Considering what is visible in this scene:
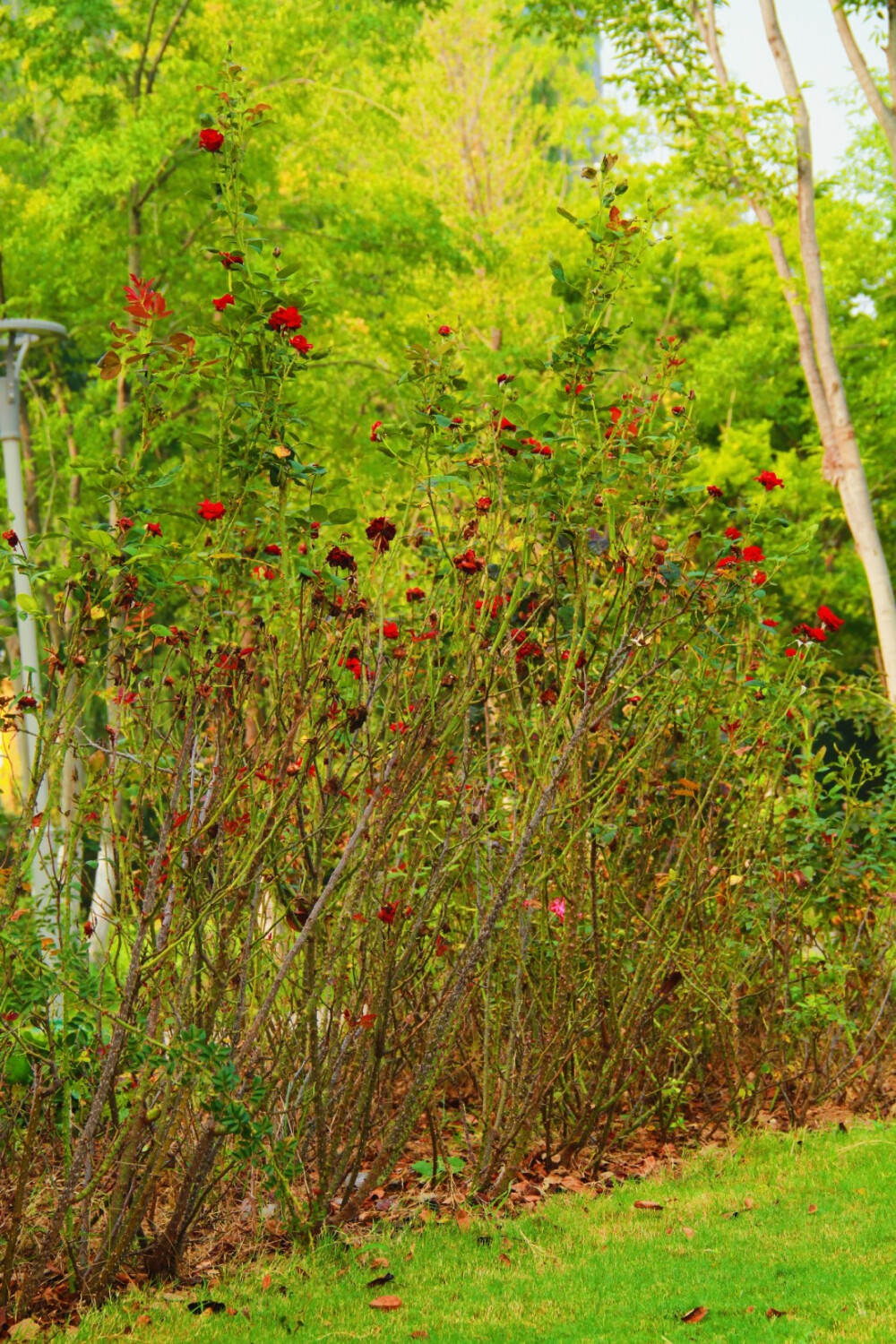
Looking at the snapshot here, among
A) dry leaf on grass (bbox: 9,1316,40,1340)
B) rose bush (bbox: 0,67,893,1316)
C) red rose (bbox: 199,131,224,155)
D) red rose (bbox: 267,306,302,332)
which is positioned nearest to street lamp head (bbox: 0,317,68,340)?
rose bush (bbox: 0,67,893,1316)

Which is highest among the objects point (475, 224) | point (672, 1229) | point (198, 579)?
point (475, 224)

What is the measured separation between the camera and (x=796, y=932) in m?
6.34

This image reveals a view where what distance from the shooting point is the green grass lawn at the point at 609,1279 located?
11.7 ft

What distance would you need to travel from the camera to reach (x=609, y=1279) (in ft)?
13.0

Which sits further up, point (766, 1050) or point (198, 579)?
point (198, 579)

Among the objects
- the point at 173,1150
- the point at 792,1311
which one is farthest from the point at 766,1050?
the point at 173,1150

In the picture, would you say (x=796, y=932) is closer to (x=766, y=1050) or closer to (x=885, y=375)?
(x=766, y=1050)

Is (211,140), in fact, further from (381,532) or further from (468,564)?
(468,564)

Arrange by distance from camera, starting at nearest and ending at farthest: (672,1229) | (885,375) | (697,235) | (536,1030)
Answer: (672,1229)
(536,1030)
(885,375)
(697,235)

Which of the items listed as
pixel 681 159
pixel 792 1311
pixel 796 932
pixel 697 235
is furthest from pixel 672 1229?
pixel 697 235

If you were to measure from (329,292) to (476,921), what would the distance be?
32.8ft

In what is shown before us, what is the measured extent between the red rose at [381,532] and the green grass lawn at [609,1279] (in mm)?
2123

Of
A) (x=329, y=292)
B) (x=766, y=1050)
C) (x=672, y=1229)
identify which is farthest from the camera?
(x=329, y=292)

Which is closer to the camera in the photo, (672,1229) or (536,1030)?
(672,1229)
